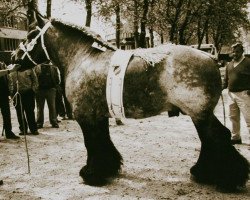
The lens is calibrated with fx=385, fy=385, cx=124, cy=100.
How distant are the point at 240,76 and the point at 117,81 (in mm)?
3498

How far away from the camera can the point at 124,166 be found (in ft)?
23.1

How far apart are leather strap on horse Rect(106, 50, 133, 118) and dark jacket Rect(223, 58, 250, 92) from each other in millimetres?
3218

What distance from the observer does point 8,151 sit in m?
8.92

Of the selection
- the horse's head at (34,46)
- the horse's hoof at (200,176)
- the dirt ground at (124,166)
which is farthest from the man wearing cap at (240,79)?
the horse's head at (34,46)

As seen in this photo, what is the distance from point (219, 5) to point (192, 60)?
24.0 metres

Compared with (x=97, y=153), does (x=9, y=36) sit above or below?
above

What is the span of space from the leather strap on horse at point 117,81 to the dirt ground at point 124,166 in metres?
1.27

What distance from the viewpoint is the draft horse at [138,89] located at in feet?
17.3

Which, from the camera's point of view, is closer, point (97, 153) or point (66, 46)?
point (97, 153)

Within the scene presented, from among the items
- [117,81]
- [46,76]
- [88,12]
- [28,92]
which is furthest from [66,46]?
[88,12]

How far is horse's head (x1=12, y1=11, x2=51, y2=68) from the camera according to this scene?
20.4 feet

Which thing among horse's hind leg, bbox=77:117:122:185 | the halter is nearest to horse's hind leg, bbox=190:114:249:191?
horse's hind leg, bbox=77:117:122:185

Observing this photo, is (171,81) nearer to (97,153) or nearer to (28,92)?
(97,153)

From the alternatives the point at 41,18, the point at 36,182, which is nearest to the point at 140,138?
the point at 36,182
